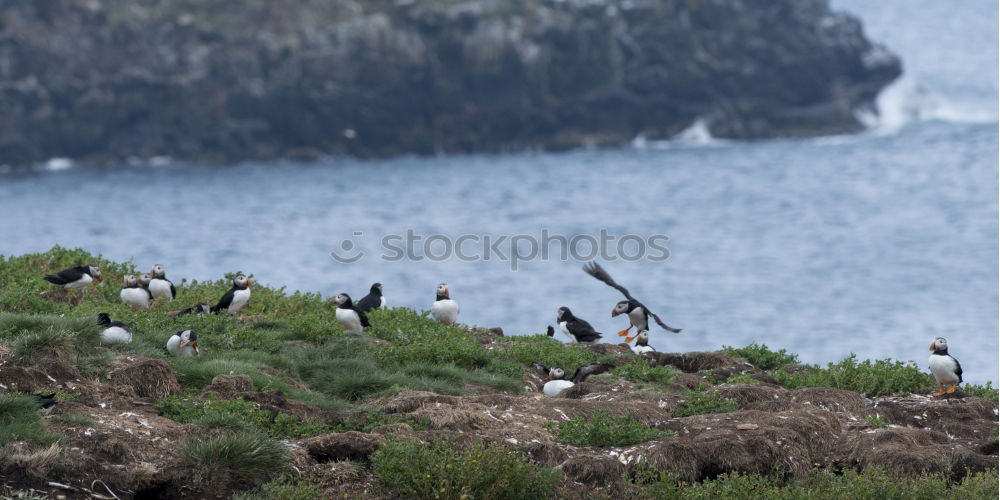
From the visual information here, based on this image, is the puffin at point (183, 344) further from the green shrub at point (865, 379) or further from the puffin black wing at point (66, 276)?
the green shrub at point (865, 379)

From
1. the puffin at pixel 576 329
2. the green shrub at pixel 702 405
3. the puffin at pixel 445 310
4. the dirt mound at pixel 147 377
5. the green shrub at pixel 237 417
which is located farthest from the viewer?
the puffin at pixel 576 329

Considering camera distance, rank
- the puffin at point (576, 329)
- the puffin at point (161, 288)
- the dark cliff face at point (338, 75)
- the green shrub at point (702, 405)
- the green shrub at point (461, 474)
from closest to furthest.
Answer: the green shrub at point (461, 474), the green shrub at point (702, 405), the puffin at point (161, 288), the puffin at point (576, 329), the dark cliff face at point (338, 75)

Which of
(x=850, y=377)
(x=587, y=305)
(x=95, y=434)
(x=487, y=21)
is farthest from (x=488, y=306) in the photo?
(x=487, y=21)

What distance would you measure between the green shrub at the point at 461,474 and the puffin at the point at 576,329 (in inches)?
338

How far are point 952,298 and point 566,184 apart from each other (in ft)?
162

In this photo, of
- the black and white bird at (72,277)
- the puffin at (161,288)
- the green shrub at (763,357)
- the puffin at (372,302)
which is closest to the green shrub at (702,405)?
the green shrub at (763,357)

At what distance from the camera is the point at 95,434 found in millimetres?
12953

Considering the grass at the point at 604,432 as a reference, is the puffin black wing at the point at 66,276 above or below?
above

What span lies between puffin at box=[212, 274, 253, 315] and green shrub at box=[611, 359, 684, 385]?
6342 mm

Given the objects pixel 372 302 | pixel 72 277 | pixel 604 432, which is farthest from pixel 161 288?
pixel 604 432

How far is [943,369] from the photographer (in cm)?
1664

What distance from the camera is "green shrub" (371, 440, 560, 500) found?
1224 cm

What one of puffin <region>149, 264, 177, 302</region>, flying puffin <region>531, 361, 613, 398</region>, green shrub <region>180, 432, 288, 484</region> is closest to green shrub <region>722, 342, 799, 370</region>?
flying puffin <region>531, 361, 613, 398</region>

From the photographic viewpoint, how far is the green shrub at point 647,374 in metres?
17.5
